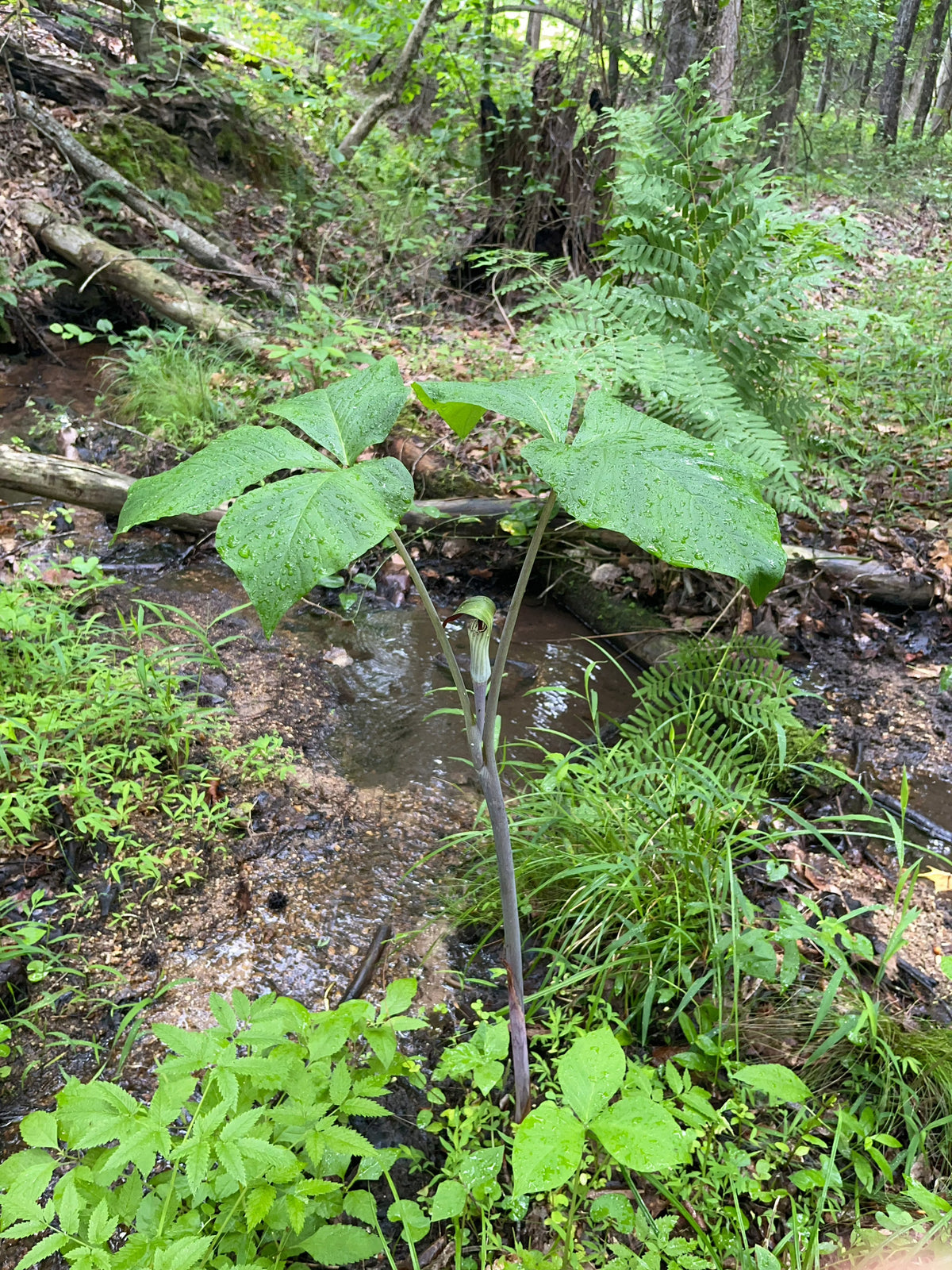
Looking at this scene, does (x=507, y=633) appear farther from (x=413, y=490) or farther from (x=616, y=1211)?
(x=616, y=1211)

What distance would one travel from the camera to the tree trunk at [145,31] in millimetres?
6570

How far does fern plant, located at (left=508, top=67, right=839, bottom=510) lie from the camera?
115 inches

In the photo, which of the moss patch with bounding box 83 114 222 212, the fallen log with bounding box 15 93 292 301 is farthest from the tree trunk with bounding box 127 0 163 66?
the fallen log with bounding box 15 93 292 301

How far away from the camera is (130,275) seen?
5414 millimetres

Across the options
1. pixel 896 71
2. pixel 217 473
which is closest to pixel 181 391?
pixel 217 473

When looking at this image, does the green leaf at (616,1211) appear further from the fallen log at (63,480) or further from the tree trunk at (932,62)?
the tree trunk at (932,62)

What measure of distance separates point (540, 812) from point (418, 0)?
8.54 metres

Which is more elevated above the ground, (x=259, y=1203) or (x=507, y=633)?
(x=507, y=633)

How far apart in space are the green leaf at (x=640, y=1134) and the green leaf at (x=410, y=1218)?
1.33ft

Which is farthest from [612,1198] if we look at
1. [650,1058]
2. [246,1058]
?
[246,1058]

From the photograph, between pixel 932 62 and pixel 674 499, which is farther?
pixel 932 62

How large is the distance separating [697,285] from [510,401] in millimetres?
2535

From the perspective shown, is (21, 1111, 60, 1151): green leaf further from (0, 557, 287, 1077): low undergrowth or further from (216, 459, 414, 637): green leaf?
(216, 459, 414, 637): green leaf

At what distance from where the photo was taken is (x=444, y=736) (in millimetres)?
2928
